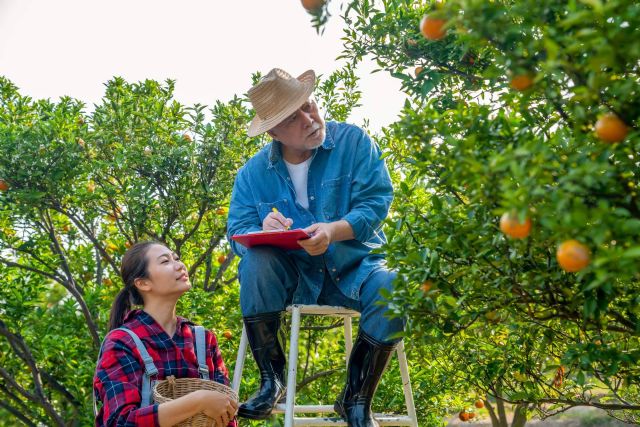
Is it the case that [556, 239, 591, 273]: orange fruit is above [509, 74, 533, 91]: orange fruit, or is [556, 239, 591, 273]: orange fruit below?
A: below

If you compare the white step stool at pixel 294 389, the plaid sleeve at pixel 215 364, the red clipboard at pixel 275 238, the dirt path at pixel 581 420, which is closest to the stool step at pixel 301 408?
the white step stool at pixel 294 389

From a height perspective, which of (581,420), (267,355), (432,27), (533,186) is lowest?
(581,420)

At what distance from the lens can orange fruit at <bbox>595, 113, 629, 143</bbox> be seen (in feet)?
5.64

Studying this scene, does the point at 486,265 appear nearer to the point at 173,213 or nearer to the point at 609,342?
the point at 609,342

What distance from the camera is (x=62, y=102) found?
516cm

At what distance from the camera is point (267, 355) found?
3.15 metres

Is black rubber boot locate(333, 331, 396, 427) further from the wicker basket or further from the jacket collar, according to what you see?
the jacket collar

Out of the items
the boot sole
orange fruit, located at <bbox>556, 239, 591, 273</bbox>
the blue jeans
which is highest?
Answer: orange fruit, located at <bbox>556, 239, 591, 273</bbox>

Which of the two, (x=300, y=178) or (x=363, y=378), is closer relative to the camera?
(x=363, y=378)

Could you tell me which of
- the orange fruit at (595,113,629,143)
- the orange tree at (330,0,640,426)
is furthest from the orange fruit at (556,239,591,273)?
the orange fruit at (595,113,629,143)

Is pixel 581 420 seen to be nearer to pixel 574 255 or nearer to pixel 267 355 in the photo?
pixel 267 355

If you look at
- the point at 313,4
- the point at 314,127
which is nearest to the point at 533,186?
the point at 313,4

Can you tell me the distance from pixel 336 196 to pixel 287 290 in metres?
0.41

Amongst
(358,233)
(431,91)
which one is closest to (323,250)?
(358,233)
